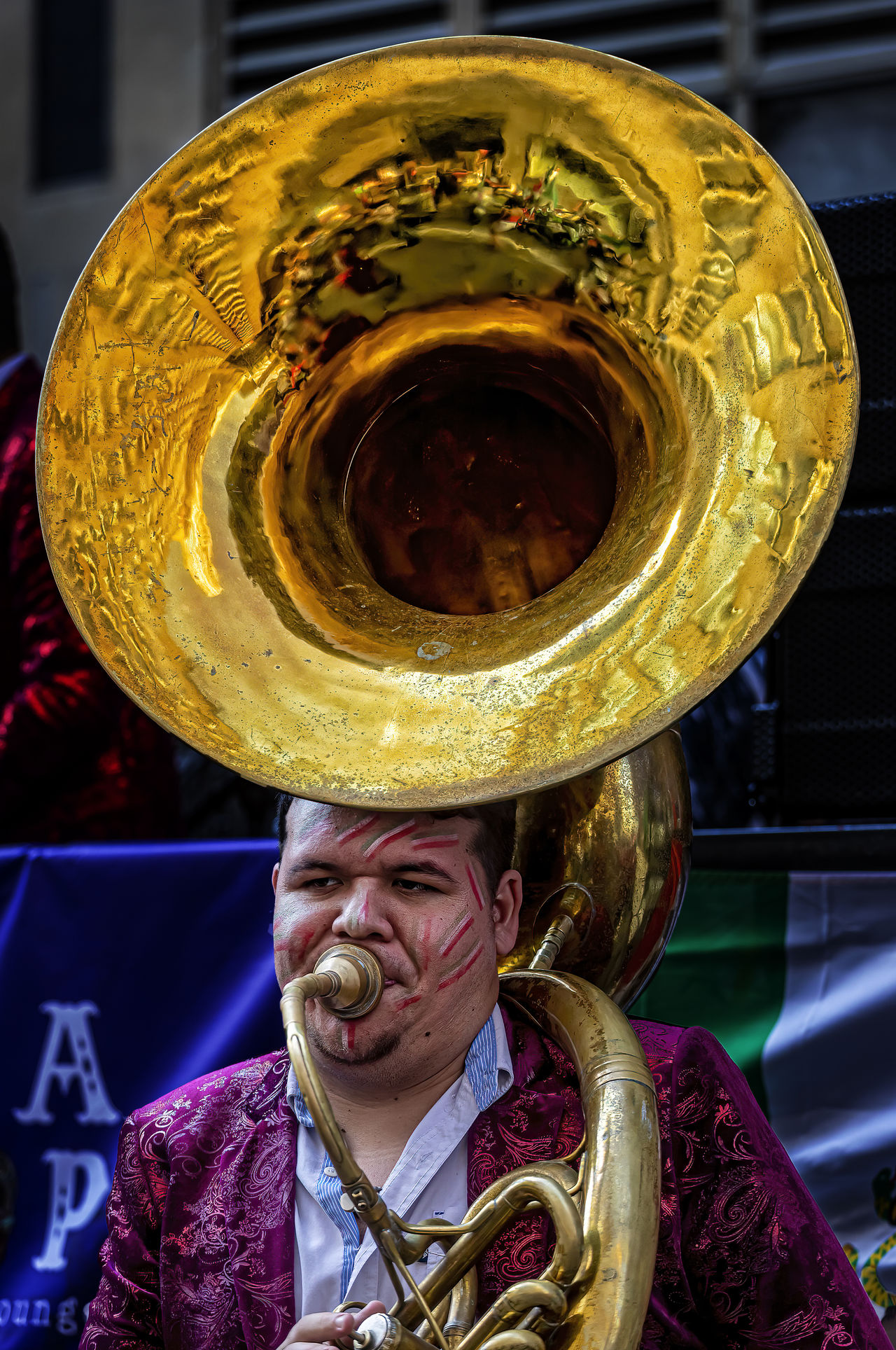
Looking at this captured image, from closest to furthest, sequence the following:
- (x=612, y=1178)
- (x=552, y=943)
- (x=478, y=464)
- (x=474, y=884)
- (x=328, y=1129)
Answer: (x=328, y=1129) < (x=612, y=1178) < (x=474, y=884) < (x=552, y=943) < (x=478, y=464)

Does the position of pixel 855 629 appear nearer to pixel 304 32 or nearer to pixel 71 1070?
pixel 71 1070

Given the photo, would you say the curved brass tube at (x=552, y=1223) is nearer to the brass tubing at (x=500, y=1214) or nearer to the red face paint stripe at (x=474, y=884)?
the brass tubing at (x=500, y=1214)

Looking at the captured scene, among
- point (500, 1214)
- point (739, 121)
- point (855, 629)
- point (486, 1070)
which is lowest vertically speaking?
point (500, 1214)

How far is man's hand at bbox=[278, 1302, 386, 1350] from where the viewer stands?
46.8 inches

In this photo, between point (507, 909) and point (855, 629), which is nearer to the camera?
point (507, 909)

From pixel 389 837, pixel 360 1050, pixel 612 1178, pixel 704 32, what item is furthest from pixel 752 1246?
pixel 704 32

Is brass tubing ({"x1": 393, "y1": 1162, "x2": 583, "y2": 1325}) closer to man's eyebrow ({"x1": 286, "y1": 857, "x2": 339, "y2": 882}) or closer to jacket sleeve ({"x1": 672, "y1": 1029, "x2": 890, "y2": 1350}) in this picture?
jacket sleeve ({"x1": 672, "y1": 1029, "x2": 890, "y2": 1350})

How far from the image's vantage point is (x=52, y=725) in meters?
2.55

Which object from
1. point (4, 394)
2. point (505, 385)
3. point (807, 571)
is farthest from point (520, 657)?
point (4, 394)

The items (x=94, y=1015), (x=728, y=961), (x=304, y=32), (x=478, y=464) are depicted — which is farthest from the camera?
(x=304, y=32)

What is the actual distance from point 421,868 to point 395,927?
67 mm

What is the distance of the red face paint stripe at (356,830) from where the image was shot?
1453 mm

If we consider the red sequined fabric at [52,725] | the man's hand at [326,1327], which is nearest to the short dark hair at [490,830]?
the man's hand at [326,1327]

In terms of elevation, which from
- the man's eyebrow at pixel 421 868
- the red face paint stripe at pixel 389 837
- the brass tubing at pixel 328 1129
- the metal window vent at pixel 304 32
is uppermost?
the metal window vent at pixel 304 32
